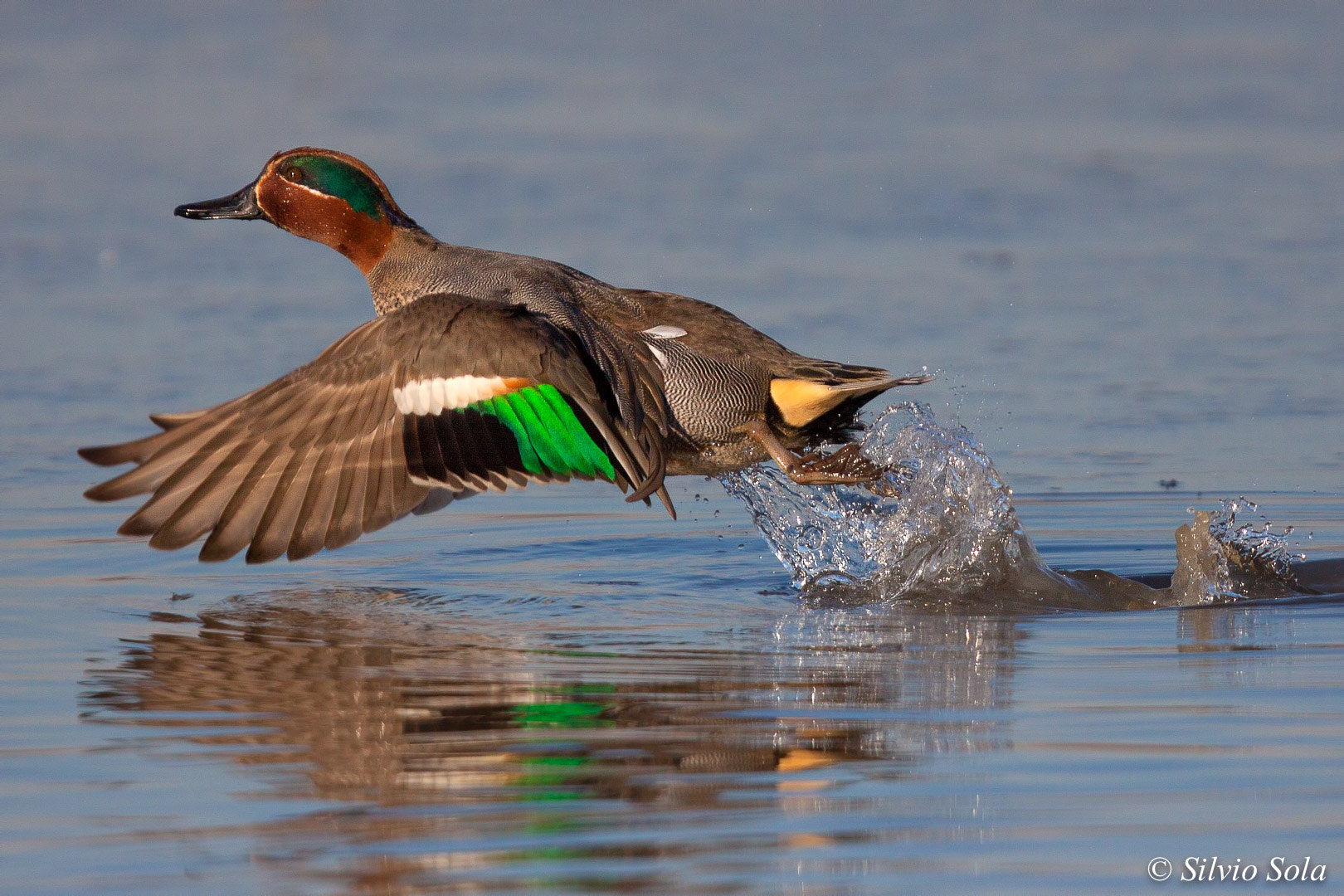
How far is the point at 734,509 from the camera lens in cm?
762

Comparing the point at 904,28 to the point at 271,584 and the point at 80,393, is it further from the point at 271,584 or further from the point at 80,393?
the point at 271,584

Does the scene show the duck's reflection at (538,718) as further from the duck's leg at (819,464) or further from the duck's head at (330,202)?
the duck's head at (330,202)

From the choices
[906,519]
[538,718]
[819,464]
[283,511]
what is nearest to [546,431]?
[283,511]

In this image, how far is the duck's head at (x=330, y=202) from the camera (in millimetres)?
6609

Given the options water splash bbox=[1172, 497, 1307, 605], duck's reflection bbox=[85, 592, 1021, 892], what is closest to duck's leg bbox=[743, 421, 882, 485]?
duck's reflection bbox=[85, 592, 1021, 892]

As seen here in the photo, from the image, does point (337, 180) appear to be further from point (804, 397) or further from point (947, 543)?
point (947, 543)

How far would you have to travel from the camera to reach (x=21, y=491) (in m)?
7.55

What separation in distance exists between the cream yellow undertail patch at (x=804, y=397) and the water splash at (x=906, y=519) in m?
0.31

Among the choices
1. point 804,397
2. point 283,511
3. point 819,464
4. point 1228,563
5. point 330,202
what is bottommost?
point 1228,563

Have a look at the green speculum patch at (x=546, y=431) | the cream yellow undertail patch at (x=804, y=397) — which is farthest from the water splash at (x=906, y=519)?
the green speculum patch at (x=546, y=431)

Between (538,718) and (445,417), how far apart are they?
1269 mm

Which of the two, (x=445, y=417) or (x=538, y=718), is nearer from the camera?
(x=538, y=718)

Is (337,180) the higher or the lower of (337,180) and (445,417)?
the higher

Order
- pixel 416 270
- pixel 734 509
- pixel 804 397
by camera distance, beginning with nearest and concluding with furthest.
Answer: pixel 804 397 < pixel 416 270 < pixel 734 509
